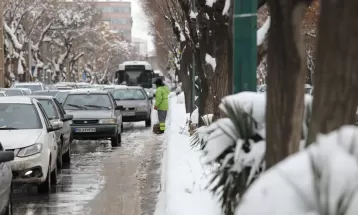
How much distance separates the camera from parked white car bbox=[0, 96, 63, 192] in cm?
1134

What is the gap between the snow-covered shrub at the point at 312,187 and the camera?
3492 millimetres

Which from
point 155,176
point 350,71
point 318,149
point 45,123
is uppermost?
point 350,71

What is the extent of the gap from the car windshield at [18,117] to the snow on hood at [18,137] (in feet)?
1.13

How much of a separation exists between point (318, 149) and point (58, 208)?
736 cm

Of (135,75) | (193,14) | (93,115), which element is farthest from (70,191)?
(135,75)

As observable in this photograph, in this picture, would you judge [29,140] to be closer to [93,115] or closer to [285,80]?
[285,80]

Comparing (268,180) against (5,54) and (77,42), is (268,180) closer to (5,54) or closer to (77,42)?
(5,54)

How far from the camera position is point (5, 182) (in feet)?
27.5

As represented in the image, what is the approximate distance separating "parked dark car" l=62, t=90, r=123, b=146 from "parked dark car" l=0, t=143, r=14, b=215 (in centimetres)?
1171

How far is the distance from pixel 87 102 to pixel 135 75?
2975 cm

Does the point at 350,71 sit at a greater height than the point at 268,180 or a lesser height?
greater

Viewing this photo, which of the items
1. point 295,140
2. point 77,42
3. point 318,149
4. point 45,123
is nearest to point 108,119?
point 45,123

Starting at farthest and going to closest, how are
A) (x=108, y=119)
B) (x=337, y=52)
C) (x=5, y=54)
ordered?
1. (x=5, y=54)
2. (x=108, y=119)
3. (x=337, y=52)

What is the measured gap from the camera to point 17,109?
13.0 m
